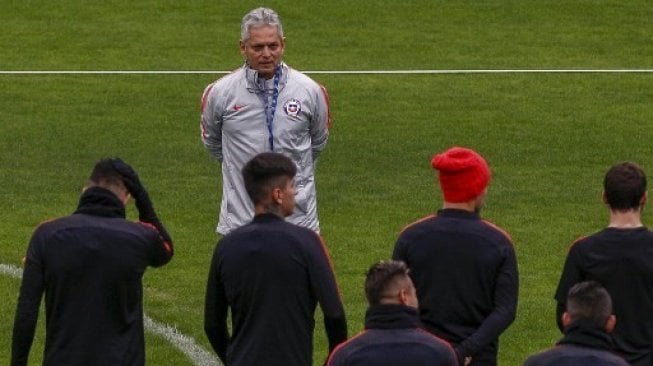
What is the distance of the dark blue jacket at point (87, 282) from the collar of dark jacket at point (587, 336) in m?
2.05

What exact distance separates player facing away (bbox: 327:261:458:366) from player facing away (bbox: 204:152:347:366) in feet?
2.13

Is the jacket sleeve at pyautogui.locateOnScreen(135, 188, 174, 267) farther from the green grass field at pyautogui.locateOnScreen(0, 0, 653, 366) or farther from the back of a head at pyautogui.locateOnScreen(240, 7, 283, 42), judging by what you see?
the green grass field at pyautogui.locateOnScreen(0, 0, 653, 366)

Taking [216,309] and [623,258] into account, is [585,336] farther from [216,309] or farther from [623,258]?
[216,309]

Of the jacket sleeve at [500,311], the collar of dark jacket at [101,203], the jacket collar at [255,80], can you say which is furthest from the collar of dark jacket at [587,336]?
the jacket collar at [255,80]

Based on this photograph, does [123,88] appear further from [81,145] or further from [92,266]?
[92,266]

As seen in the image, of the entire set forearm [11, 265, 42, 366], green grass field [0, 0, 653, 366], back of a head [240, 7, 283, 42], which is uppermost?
back of a head [240, 7, 283, 42]

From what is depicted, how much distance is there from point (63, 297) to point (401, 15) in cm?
1709

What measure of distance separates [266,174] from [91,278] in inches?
34.5

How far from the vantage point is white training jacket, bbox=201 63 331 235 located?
9.18 m

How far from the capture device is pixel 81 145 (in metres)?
17.5

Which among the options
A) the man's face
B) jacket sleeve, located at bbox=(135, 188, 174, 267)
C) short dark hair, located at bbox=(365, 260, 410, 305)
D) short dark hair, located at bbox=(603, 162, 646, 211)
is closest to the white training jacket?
the man's face

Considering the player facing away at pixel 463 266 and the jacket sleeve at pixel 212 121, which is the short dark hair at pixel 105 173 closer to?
the player facing away at pixel 463 266

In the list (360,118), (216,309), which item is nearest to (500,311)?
(216,309)

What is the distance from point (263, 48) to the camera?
9094mm
